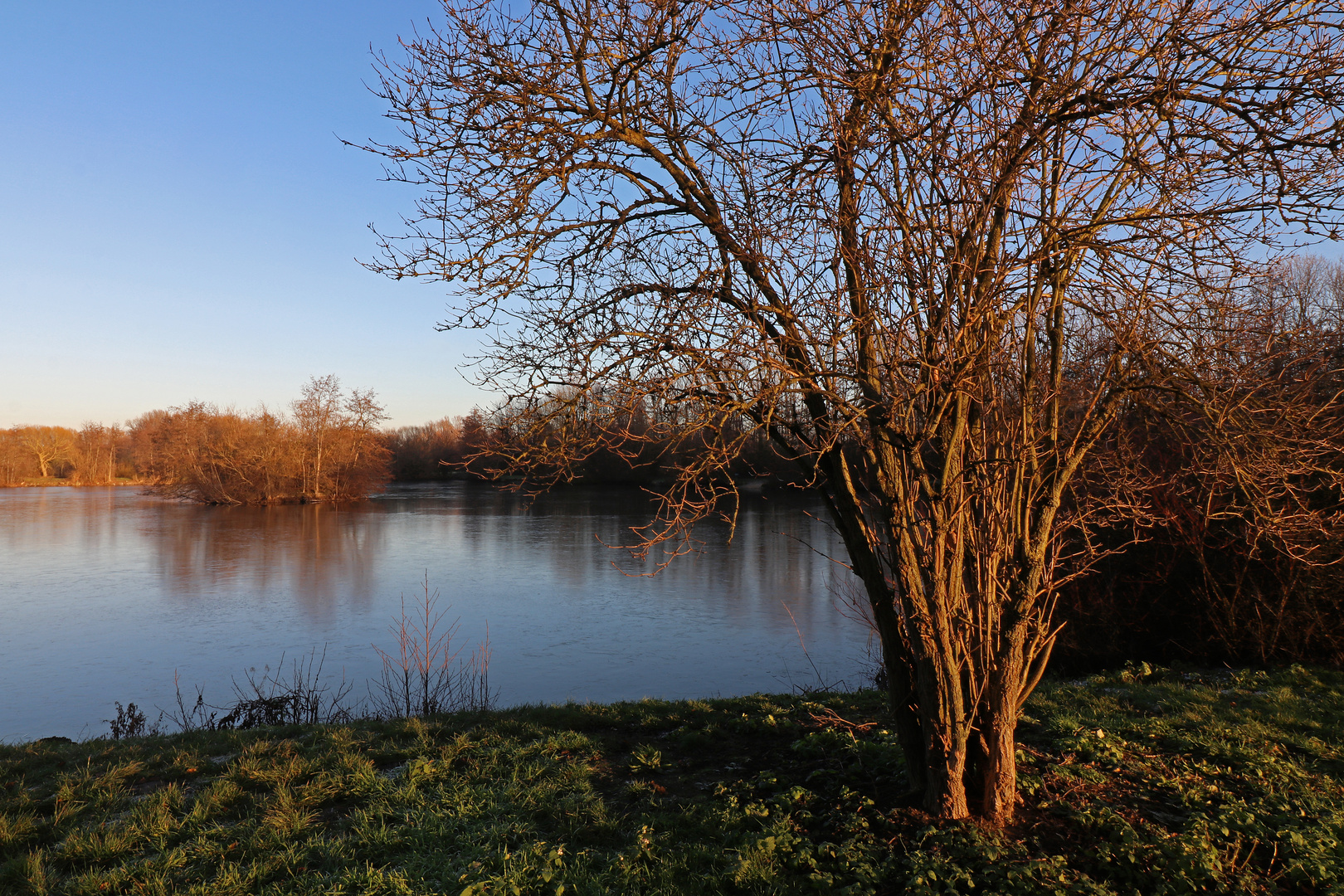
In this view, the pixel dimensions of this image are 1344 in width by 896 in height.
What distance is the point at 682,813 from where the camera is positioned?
4359 mm

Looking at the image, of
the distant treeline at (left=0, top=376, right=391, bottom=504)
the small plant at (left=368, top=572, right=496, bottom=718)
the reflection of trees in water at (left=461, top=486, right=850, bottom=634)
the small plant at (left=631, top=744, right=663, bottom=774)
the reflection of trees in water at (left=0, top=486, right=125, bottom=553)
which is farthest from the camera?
the distant treeline at (left=0, top=376, right=391, bottom=504)

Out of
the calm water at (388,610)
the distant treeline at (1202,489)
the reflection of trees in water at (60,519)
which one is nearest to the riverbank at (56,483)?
the reflection of trees in water at (60,519)

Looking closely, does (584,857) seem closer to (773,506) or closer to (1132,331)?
(1132,331)

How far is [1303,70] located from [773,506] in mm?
33898

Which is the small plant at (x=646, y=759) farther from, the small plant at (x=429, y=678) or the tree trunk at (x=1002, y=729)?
the small plant at (x=429, y=678)

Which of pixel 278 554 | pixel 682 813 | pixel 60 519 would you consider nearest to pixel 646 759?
pixel 682 813

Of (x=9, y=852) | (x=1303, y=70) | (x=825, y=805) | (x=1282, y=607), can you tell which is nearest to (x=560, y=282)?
(x=825, y=805)

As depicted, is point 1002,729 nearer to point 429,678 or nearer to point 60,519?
point 429,678

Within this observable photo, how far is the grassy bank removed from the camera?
3604 millimetres

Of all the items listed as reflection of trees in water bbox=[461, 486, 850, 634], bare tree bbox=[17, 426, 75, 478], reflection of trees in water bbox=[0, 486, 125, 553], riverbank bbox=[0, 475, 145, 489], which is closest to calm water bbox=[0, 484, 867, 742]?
Result: reflection of trees in water bbox=[461, 486, 850, 634]

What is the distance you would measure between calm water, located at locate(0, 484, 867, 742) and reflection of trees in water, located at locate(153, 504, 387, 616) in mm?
107

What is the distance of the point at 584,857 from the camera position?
387 cm

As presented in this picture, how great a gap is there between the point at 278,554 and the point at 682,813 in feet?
74.0

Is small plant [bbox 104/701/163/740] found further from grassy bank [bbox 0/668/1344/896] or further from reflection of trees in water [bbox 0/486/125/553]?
reflection of trees in water [bbox 0/486/125/553]
